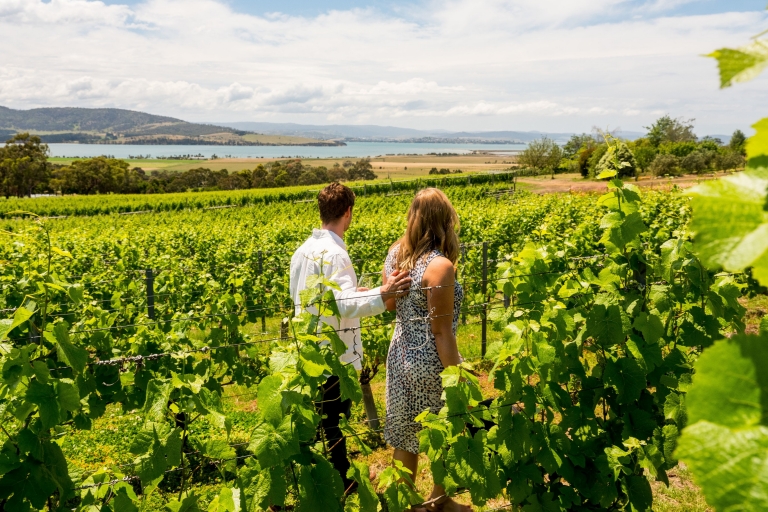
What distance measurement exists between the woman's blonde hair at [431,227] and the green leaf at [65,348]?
1553 millimetres

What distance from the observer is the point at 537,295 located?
8.71 feet

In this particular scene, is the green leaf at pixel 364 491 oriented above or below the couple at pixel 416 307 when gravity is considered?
below

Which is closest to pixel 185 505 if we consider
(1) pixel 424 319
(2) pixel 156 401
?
(2) pixel 156 401

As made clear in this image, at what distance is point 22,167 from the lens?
66.3 m

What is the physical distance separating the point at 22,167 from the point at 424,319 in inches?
3095

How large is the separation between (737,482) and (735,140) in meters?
62.8

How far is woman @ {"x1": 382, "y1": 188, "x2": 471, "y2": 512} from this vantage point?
2756 millimetres

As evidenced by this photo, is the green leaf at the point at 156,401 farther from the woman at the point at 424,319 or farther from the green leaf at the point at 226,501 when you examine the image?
the woman at the point at 424,319

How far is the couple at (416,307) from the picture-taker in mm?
2746

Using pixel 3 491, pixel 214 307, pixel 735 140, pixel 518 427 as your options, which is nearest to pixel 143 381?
pixel 214 307

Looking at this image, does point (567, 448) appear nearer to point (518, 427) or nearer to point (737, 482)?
point (518, 427)

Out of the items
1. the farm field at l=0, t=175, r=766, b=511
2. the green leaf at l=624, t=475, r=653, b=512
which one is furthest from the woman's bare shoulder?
the green leaf at l=624, t=475, r=653, b=512

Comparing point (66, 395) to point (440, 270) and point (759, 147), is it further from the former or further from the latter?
point (759, 147)

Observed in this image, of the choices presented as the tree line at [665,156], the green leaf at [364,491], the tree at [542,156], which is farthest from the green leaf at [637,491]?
the tree at [542,156]
